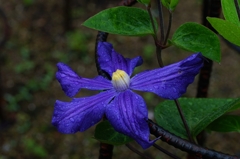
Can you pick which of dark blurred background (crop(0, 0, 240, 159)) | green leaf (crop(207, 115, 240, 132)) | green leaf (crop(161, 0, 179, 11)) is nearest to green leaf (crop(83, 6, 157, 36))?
green leaf (crop(161, 0, 179, 11))

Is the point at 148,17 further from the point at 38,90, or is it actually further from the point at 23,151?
the point at 38,90

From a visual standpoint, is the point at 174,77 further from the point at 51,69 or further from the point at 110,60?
the point at 51,69

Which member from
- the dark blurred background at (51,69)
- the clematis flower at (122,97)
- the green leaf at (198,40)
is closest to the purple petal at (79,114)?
the clematis flower at (122,97)

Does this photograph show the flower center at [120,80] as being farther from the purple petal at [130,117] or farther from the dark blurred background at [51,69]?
the dark blurred background at [51,69]

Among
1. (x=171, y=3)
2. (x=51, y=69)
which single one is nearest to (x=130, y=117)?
(x=171, y=3)

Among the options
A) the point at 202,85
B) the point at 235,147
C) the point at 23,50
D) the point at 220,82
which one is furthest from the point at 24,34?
the point at 202,85

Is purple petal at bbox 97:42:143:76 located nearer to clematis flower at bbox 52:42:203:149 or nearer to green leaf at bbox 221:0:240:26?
clematis flower at bbox 52:42:203:149
